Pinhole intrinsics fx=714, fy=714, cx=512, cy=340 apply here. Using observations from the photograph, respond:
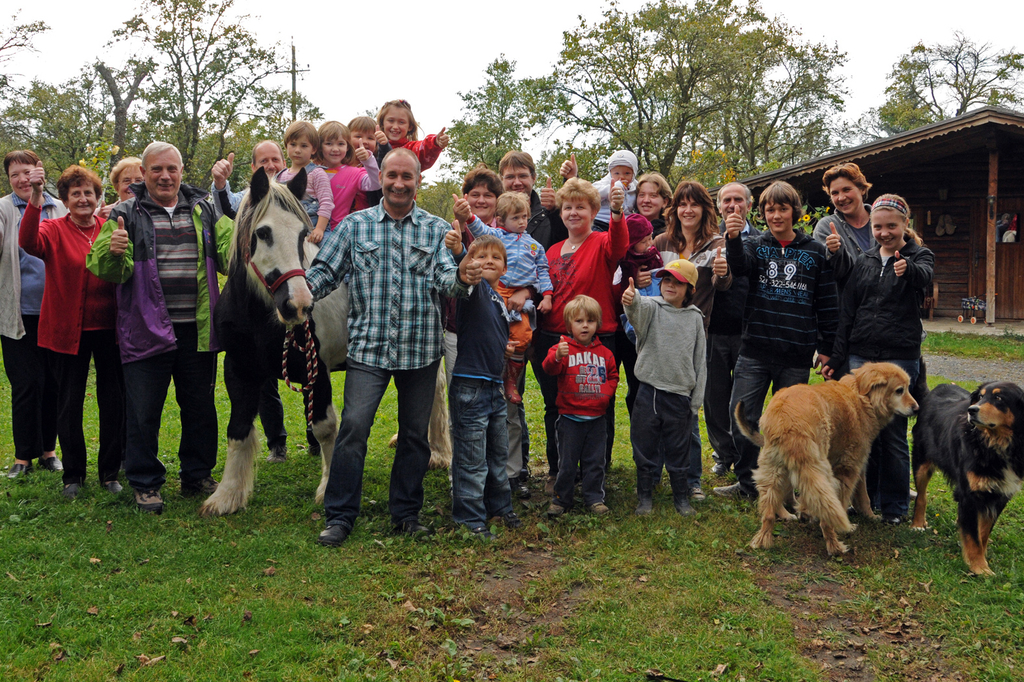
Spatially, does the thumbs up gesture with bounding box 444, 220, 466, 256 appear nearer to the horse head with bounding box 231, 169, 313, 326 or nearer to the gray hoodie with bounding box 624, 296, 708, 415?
the horse head with bounding box 231, 169, 313, 326

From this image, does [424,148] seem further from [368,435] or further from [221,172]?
[368,435]

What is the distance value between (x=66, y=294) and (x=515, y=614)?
390 centimetres

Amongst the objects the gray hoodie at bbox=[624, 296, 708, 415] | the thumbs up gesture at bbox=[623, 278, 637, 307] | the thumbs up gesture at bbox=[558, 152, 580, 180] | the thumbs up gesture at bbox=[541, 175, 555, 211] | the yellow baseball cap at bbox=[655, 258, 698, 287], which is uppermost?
the thumbs up gesture at bbox=[558, 152, 580, 180]

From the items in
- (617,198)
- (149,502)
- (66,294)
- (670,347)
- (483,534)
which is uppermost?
(617,198)

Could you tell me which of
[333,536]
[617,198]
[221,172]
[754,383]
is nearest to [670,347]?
[754,383]

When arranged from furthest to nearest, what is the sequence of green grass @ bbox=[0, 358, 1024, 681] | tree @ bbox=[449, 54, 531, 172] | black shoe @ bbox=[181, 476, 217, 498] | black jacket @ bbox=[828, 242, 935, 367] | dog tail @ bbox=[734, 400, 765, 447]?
tree @ bbox=[449, 54, 531, 172] < black shoe @ bbox=[181, 476, 217, 498] < dog tail @ bbox=[734, 400, 765, 447] < black jacket @ bbox=[828, 242, 935, 367] < green grass @ bbox=[0, 358, 1024, 681]

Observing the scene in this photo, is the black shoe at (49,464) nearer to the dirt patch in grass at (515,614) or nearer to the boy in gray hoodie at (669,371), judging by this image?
the dirt patch in grass at (515,614)

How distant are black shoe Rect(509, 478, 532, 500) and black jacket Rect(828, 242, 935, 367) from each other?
8.55ft

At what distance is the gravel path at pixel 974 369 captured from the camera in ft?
33.8

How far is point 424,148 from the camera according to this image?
20.7ft

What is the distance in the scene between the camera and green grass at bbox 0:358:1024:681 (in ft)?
10.5

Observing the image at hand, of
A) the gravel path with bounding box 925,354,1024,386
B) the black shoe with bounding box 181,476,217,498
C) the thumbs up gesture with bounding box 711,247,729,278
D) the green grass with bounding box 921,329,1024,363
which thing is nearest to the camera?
the thumbs up gesture with bounding box 711,247,729,278

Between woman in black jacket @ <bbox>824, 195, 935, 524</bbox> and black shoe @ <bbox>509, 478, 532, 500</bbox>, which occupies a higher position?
woman in black jacket @ <bbox>824, 195, 935, 524</bbox>

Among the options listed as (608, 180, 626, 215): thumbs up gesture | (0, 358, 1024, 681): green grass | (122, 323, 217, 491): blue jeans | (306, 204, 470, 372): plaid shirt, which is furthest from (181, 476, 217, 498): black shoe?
(608, 180, 626, 215): thumbs up gesture
